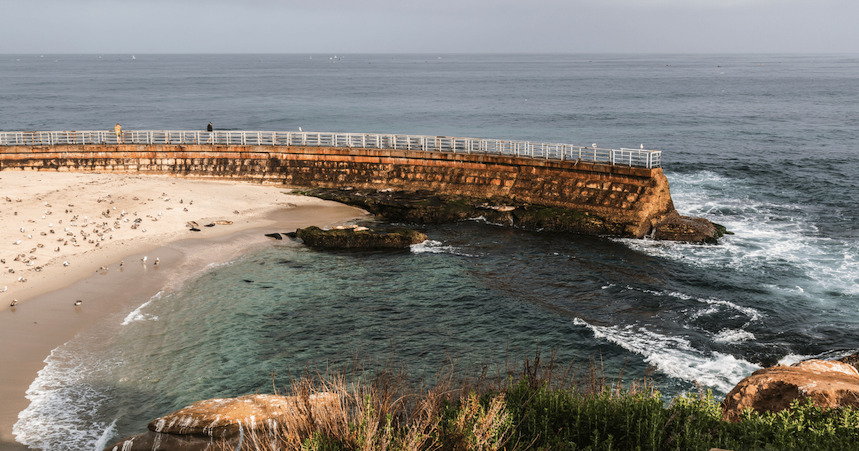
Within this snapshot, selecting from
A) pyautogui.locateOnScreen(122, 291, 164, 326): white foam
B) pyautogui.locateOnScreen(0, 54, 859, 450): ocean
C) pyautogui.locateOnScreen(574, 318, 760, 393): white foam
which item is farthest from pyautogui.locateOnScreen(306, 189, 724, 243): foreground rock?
pyautogui.locateOnScreen(122, 291, 164, 326): white foam

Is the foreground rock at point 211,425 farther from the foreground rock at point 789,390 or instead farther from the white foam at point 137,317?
the white foam at point 137,317

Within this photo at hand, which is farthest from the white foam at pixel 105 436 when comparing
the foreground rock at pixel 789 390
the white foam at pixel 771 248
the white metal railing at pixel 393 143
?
the white metal railing at pixel 393 143

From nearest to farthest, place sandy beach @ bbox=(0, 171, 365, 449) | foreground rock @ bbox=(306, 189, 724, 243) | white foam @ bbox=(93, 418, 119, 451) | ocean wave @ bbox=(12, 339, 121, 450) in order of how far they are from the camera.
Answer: white foam @ bbox=(93, 418, 119, 451)
ocean wave @ bbox=(12, 339, 121, 450)
sandy beach @ bbox=(0, 171, 365, 449)
foreground rock @ bbox=(306, 189, 724, 243)

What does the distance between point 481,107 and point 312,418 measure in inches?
3583

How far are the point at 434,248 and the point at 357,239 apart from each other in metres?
3.47

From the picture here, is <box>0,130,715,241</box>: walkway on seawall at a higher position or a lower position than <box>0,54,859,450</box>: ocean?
higher

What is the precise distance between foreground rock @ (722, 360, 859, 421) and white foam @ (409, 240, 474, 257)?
18.0m

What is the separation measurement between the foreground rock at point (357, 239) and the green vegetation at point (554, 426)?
19.2 metres

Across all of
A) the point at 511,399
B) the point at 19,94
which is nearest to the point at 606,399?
the point at 511,399

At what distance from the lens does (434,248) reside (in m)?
29.5

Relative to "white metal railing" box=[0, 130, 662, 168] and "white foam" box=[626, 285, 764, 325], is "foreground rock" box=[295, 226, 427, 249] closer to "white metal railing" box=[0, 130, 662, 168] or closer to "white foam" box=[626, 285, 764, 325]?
"white metal railing" box=[0, 130, 662, 168]

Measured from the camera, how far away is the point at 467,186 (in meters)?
37.2

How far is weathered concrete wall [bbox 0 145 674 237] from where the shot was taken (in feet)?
105

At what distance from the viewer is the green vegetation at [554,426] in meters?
8.41
